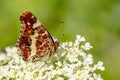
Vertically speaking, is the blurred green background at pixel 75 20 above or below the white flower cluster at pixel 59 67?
above

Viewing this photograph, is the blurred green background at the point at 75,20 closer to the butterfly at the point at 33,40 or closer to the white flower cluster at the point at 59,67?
the butterfly at the point at 33,40

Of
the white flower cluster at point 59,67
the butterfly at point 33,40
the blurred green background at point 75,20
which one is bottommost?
the white flower cluster at point 59,67

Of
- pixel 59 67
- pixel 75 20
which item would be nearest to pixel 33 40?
pixel 59 67

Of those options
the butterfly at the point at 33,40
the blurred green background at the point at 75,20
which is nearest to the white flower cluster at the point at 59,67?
the butterfly at the point at 33,40

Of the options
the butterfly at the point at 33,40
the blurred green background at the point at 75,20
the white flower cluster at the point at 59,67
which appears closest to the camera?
the white flower cluster at the point at 59,67

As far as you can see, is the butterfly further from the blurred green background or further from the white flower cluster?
the blurred green background

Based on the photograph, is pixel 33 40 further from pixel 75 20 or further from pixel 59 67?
pixel 75 20

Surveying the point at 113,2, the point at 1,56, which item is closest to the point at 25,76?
the point at 1,56
